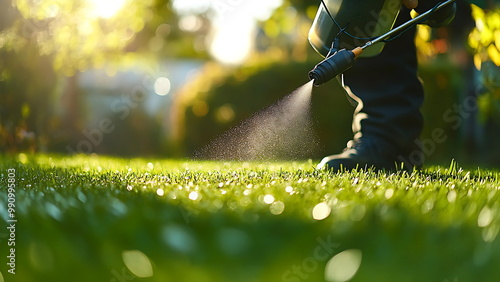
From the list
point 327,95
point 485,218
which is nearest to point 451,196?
point 485,218

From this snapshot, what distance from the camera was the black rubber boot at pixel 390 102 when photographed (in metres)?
2.47

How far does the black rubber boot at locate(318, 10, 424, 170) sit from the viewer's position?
247 cm

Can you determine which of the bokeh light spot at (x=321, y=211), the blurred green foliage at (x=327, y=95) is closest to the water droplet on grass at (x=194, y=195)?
the bokeh light spot at (x=321, y=211)

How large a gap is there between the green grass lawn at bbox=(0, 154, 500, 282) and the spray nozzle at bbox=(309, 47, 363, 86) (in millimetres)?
484

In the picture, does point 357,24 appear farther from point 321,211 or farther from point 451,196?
point 321,211

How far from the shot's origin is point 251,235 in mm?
915

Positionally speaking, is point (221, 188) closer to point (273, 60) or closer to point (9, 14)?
point (9, 14)

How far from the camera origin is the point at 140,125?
40.2 ft

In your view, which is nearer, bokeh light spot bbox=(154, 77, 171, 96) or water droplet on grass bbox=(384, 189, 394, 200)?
water droplet on grass bbox=(384, 189, 394, 200)

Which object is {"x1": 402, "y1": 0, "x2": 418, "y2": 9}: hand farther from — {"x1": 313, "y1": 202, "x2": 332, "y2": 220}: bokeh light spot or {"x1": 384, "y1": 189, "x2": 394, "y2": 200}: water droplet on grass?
{"x1": 313, "y1": 202, "x2": 332, "y2": 220}: bokeh light spot

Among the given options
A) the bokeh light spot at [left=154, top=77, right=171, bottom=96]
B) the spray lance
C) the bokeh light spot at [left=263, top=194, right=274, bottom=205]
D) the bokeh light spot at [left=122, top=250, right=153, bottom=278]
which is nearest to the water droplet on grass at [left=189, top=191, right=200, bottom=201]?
the bokeh light spot at [left=263, top=194, right=274, bottom=205]

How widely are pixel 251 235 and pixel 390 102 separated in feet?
5.79

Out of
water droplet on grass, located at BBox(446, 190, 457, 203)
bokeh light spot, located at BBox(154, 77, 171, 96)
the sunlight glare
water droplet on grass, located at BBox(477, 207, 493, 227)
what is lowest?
water droplet on grass, located at BBox(477, 207, 493, 227)

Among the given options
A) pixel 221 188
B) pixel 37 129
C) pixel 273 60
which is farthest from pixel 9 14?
pixel 273 60
